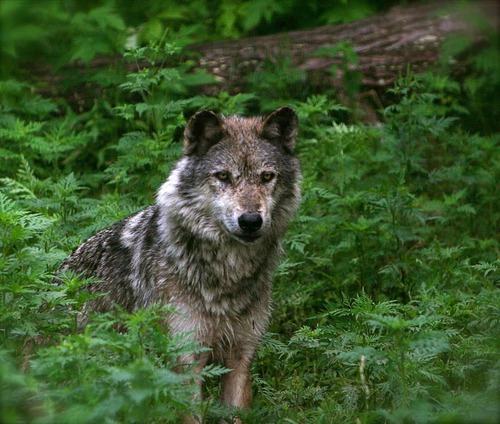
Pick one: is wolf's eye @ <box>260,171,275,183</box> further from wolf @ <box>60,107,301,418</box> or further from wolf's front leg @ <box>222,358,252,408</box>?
wolf's front leg @ <box>222,358,252,408</box>

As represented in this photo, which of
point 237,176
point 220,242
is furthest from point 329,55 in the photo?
point 220,242

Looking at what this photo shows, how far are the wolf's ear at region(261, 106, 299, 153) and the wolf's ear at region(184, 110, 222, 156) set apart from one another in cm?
36

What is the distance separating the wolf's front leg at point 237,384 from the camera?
572 centimetres

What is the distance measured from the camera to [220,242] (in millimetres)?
5906

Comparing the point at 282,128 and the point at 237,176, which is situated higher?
the point at 282,128

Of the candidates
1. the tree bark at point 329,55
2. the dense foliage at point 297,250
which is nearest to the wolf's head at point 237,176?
the dense foliage at point 297,250

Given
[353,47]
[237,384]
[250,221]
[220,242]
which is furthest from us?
[353,47]

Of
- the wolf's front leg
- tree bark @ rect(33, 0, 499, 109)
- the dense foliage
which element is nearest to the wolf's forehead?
the dense foliage

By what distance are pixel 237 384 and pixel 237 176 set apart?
140 centimetres

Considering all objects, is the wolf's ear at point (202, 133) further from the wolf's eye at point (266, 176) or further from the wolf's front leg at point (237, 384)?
the wolf's front leg at point (237, 384)

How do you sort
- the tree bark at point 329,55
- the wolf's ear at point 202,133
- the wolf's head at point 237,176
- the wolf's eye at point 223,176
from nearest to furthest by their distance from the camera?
the wolf's head at point 237,176 → the wolf's eye at point 223,176 → the wolf's ear at point 202,133 → the tree bark at point 329,55

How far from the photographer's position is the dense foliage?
4270 millimetres

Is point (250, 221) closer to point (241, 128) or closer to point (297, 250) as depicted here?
point (241, 128)

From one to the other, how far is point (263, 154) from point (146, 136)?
2.51 m
